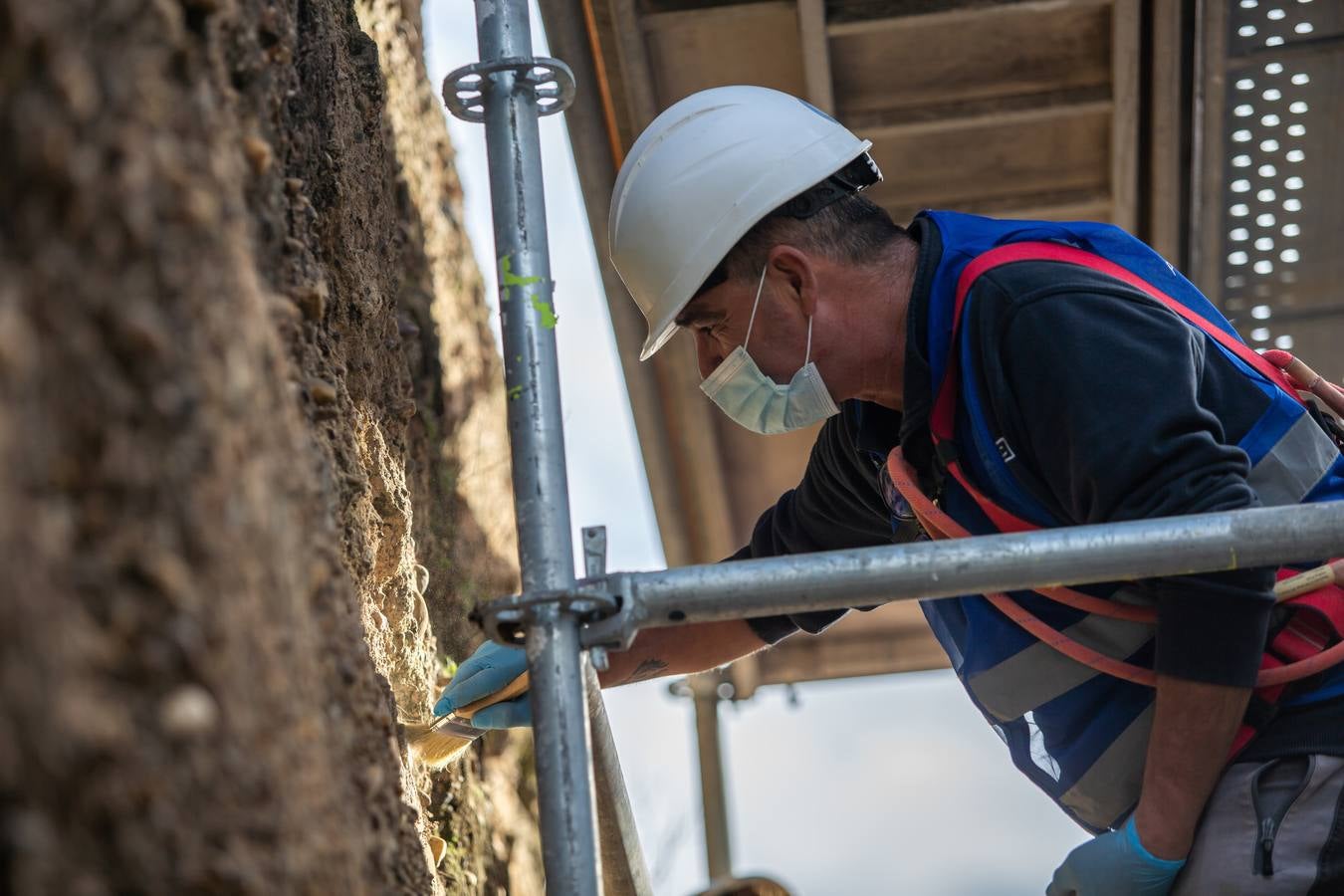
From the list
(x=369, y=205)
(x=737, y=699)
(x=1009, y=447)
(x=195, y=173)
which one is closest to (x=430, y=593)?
(x=369, y=205)

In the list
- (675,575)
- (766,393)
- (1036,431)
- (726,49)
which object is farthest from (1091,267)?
(726,49)

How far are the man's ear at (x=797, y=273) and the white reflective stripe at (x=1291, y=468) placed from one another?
792mm

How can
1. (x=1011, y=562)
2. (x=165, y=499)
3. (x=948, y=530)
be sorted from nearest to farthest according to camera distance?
(x=165, y=499), (x=1011, y=562), (x=948, y=530)

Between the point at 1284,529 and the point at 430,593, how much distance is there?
6.13ft

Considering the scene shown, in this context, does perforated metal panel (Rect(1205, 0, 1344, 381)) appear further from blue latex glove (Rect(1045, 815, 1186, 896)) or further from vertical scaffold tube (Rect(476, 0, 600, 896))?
blue latex glove (Rect(1045, 815, 1186, 896))

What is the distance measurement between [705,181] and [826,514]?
0.77 metres

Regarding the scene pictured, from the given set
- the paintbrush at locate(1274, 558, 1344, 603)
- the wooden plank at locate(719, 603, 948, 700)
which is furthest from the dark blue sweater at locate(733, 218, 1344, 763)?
the wooden plank at locate(719, 603, 948, 700)

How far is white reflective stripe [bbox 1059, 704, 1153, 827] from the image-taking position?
2189 mm

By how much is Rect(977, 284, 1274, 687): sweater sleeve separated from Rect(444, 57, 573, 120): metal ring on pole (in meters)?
0.81

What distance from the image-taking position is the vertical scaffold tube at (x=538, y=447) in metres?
1.86

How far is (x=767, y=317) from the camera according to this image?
8.34 feet

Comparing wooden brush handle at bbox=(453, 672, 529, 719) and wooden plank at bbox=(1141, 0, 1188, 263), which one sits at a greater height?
wooden plank at bbox=(1141, 0, 1188, 263)

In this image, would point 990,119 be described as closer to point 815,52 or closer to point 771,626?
point 815,52

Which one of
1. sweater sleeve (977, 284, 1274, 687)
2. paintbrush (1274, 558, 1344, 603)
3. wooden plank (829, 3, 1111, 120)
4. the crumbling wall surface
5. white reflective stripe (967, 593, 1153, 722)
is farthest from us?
wooden plank (829, 3, 1111, 120)
